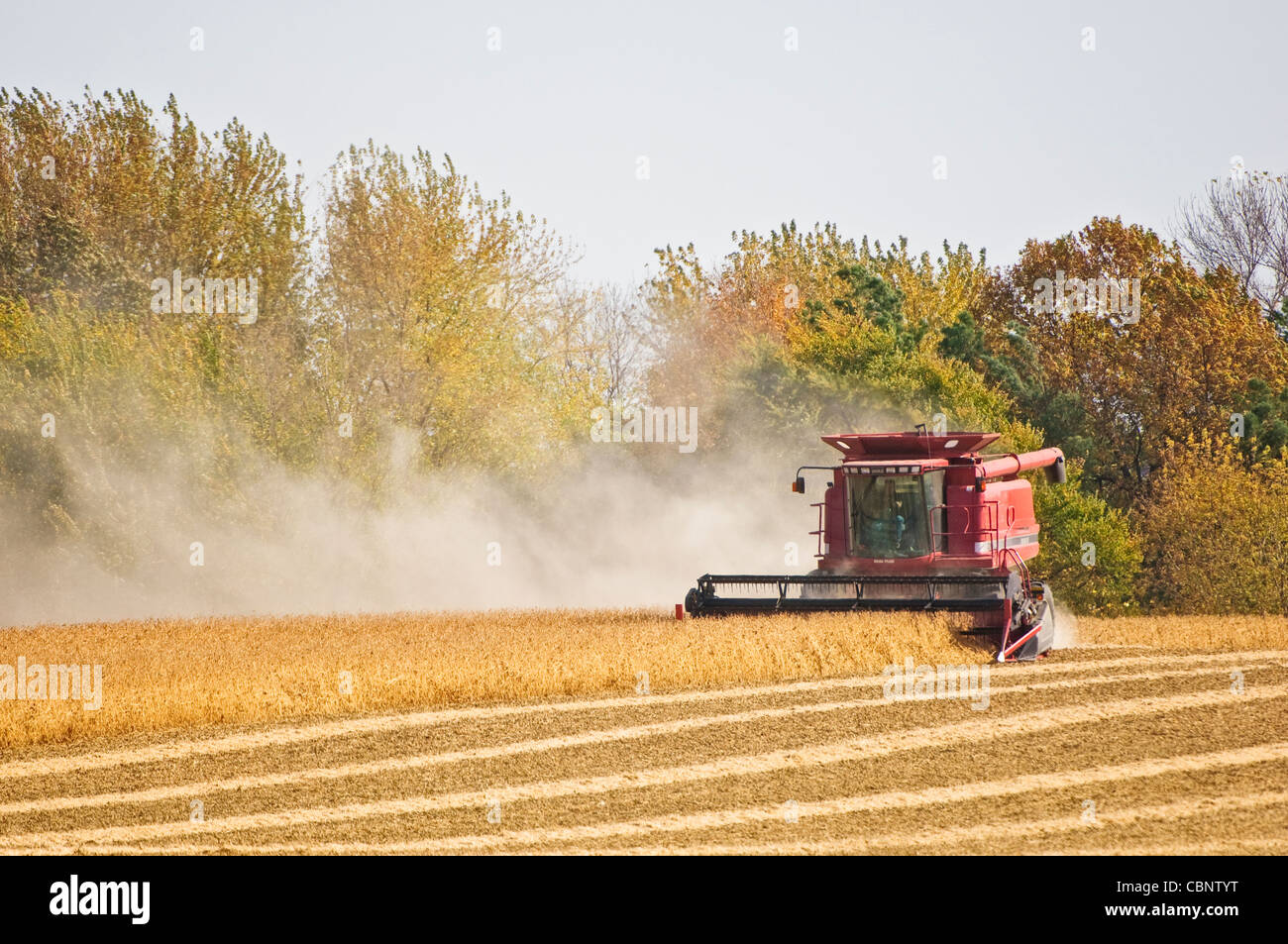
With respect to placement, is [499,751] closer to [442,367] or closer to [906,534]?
[906,534]

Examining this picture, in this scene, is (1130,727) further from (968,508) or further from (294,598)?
(294,598)

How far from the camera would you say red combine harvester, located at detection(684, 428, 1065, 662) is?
1866 centimetres

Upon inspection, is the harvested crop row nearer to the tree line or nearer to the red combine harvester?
the red combine harvester

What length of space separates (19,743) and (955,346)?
29.6 metres

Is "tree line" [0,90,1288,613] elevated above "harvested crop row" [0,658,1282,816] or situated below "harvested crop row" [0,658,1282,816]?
above

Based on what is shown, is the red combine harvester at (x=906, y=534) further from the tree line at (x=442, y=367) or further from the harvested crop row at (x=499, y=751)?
the tree line at (x=442, y=367)

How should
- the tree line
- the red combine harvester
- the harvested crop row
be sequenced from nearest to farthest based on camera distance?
the harvested crop row → the red combine harvester → the tree line

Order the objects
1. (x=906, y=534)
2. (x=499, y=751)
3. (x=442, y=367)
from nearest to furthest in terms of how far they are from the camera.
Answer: (x=499, y=751), (x=906, y=534), (x=442, y=367)

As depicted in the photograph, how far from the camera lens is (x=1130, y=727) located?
12.9 metres

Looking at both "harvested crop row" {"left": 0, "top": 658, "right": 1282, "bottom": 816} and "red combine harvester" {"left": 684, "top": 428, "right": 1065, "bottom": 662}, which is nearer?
"harvested crop row" {"left": 0, "top": 658, "right": 1282, "bottom": 816}

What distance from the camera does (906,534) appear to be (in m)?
19.6

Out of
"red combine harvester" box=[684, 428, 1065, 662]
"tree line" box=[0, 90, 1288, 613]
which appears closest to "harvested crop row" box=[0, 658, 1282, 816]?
"red combine harvester" box=[684, 428, 1065, 662]

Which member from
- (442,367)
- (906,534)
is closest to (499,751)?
(906,534)

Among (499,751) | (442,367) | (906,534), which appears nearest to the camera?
(499,751)
